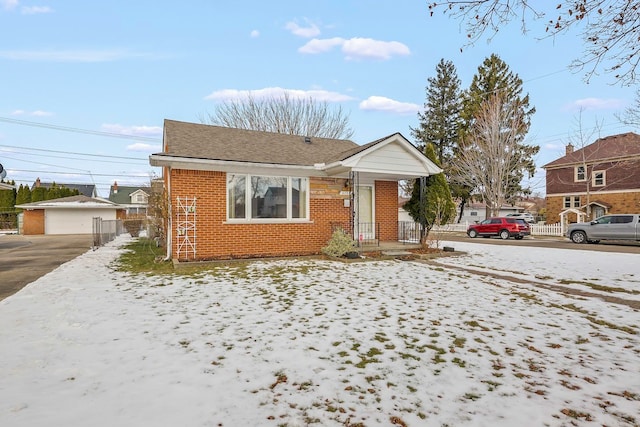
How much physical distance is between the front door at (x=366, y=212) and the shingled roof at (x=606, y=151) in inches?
875

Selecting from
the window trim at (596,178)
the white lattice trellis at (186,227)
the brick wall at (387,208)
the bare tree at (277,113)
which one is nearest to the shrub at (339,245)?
the brick wall at (387,208)

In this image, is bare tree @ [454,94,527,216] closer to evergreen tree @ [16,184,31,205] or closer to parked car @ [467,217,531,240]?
parked car @ [467,217,531,240]

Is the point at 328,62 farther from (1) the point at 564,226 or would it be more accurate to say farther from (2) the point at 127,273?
(1) the point at 564,226

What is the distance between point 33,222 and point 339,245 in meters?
30.7

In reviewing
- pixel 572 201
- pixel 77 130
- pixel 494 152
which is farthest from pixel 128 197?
pixel 572 201

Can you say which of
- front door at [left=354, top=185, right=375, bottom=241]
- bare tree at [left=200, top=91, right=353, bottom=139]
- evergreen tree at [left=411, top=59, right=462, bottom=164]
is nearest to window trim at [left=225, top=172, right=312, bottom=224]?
front door at [left=354, top=185, right=375, bottom=241]

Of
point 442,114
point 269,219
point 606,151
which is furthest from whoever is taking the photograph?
point 442,114

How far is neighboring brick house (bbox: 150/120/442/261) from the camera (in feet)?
32.6

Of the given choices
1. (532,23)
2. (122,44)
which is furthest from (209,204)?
(122,44)

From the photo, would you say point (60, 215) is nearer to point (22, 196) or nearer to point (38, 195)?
point (38, 195)

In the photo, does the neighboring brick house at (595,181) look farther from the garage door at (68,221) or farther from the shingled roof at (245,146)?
the garage door at (68,221)

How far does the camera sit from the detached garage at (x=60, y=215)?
28688 millimetres

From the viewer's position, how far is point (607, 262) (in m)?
10.2

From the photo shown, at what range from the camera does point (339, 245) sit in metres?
10.8
